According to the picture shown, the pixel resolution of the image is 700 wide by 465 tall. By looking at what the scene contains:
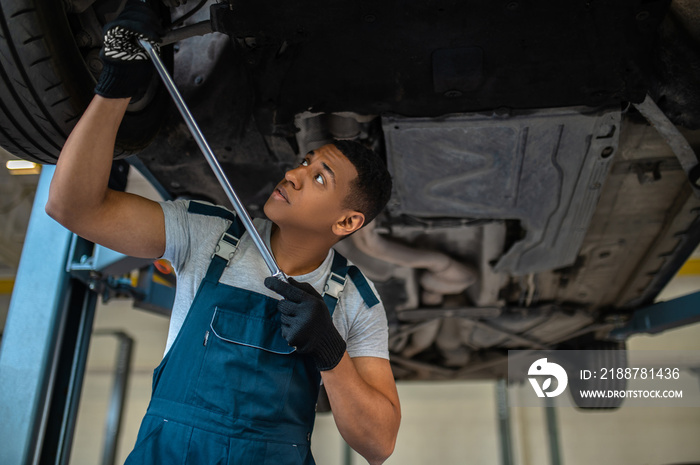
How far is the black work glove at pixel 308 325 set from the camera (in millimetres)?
978

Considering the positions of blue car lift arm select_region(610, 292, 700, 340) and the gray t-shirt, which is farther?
blue car lift arm select_region(610, 292, 700, 340)

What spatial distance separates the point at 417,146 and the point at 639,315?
1.85 m

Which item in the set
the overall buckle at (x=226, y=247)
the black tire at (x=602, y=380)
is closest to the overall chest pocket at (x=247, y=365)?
the overall buckle at (x=226, y=247)

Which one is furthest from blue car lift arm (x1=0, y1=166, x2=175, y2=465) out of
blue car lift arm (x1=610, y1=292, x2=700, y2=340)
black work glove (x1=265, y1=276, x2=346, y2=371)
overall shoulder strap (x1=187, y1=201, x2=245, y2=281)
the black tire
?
the black tire

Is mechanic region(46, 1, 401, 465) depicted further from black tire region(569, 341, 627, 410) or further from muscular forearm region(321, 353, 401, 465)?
black tire region(569, 341, 627, 410)

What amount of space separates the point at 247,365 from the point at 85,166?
0.44 m

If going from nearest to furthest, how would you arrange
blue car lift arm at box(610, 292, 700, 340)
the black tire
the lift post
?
the lift post, blue car lift arm at box(610, 292, 700, 340), the black tire

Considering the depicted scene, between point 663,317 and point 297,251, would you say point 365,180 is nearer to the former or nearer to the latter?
point 297,251

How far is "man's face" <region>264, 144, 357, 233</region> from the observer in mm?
1209

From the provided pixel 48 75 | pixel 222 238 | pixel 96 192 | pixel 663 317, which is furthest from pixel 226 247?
pixel 663 317

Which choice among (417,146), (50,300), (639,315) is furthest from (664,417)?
(50,300)

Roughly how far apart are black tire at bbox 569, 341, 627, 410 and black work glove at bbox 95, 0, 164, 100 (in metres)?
3.08

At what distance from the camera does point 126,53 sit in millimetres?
1031

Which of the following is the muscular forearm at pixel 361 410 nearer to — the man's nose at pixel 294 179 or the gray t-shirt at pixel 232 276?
the gray t-shirt at pixel 232 276
